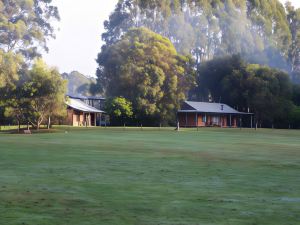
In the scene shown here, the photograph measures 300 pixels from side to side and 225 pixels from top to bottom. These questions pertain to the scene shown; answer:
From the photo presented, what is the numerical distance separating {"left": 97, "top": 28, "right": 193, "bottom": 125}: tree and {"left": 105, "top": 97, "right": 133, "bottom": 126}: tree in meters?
1.46

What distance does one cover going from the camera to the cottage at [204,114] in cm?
8372

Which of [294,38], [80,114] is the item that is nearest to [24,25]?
[80,114]

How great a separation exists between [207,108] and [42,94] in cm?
3696

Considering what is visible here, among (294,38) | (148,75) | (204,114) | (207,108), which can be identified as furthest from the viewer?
(294,38)

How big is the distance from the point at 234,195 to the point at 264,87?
75133 mm

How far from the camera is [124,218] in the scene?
316 inches

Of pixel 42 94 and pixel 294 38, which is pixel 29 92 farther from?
pixel 294 38

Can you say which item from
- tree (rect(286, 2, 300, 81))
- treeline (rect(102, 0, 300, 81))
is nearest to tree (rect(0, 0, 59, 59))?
treeline (rect(102, 0, 300, 81))

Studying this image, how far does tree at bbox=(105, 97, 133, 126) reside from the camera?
71.6m

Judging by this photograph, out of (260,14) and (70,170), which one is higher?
(260,14)

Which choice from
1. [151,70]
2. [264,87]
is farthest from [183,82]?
[264,87]

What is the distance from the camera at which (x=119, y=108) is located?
71875 mm

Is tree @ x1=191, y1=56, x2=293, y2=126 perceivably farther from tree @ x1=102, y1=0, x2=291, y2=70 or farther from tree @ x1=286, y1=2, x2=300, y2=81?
tree @ x1=286, y1=2, x2=300, y2=81

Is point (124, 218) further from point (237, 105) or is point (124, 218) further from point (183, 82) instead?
point (237, 105)
